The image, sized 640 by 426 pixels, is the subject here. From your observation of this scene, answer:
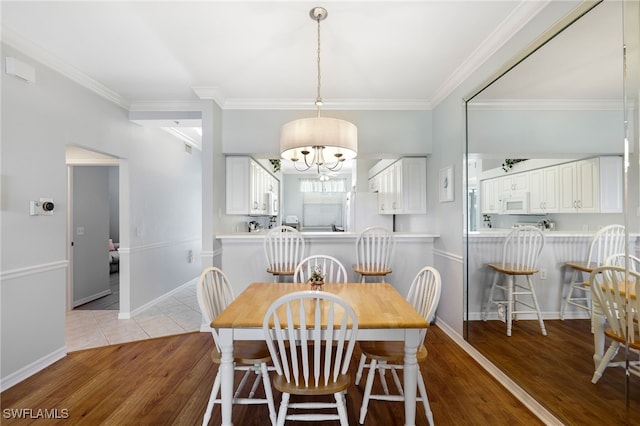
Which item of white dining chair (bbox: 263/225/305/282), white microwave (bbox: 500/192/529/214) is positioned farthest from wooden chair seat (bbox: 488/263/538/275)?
white dining chair (bbox: 263/225/305/282)

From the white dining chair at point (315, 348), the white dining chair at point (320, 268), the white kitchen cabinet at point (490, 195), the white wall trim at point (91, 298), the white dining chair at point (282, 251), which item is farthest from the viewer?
the white wall trim at point (91, 298)

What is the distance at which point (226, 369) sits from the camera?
158cm

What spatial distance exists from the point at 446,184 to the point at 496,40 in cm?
139

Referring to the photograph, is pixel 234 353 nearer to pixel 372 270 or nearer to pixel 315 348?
pixel 315 348

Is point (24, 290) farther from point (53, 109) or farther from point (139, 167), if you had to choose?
point (139, 167)

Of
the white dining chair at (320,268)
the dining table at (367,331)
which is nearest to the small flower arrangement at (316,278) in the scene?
the white dining chair at (320,268)

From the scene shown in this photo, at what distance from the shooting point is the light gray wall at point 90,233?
13.8 ft

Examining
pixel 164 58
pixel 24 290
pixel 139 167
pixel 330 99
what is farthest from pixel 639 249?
pixel 139 167

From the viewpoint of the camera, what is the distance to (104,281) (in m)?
4.65

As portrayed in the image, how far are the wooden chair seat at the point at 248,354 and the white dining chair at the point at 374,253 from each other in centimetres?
148

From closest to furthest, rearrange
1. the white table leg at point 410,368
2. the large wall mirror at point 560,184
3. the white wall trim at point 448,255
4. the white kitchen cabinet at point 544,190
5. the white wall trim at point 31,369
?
the large wall mirror at point 560,184 → the white table leg at point 410,368 → the white kitchen cabinet at point 544,190 → the white wall trim at point 31,369 → the white wall trim at point 448,255

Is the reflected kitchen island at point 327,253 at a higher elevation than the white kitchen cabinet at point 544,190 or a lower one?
lower

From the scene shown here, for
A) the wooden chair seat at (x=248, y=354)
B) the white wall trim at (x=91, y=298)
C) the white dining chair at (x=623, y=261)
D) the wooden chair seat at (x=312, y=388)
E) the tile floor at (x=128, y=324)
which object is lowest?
the tile floor at (x=128, y=324)

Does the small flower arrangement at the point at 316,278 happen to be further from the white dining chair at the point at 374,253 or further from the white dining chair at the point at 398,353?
the white dining chair at the point at 374,253
